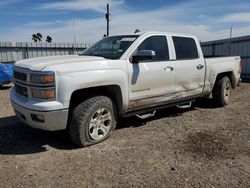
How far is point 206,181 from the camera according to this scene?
11.1 ft

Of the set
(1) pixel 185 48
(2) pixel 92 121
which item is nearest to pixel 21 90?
(2) pixel 92 121

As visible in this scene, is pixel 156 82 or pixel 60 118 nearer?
pixel 60 118

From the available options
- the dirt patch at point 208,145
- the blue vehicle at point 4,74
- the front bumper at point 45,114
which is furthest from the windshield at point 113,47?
the blue vehicle at point 4,74

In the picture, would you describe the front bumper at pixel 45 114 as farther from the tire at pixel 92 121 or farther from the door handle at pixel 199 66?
the door handle at pixel 199 66

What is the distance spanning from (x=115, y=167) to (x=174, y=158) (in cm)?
94

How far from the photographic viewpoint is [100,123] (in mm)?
4645

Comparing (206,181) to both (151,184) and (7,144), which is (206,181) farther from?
(7,144)

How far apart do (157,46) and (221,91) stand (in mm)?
2773

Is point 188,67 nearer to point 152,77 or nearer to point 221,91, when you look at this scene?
point 152,77

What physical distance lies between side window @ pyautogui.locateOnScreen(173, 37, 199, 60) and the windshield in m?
1.14

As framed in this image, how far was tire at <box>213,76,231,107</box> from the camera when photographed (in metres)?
7.24

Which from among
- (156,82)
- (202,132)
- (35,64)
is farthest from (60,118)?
(202,132)

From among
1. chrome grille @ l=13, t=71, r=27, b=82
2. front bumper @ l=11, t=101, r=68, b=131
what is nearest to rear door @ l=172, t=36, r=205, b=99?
front bumper @ l=11, t=101, r=68, b=131

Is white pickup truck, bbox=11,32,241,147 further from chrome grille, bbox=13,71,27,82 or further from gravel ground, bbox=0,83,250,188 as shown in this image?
gravel ground, bbox=0,83,250,188
